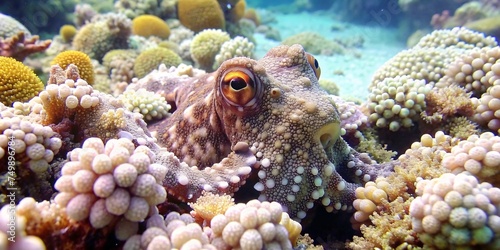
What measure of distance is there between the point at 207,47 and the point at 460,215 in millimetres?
7288

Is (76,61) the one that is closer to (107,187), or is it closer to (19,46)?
(19,46)

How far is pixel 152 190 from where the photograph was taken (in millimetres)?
1932

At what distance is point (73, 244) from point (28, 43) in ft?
21.6

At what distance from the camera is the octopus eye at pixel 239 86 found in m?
2.90

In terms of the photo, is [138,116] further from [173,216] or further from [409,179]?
[409,179]

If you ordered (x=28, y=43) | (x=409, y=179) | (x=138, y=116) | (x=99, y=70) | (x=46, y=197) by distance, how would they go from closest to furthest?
(x=46, y=197)
(x=409, y=179)
(x=138, y=116)
(x=28, y=43)
(x=99, y=70)

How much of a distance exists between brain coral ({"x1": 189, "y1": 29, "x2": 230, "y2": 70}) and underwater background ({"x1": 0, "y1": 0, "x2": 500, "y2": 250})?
2.91m

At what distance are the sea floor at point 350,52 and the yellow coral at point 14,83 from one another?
5786 mm

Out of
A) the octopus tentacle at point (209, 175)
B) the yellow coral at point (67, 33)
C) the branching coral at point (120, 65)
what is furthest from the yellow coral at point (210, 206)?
the yellow coral at point (67, 33)

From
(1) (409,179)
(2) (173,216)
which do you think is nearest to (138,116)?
(2) (173,216)

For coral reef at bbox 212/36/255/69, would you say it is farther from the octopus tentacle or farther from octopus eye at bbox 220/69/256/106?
the octopus tentacle

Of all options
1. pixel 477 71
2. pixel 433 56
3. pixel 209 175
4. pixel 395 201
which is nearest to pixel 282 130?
pixel 209 175

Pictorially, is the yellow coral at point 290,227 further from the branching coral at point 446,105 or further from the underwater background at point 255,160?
the branching coral at point 446,105

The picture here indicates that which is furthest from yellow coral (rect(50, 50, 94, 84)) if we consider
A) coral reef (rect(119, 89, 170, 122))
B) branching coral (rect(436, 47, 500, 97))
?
branching coral (rect(436, 47, 500, 97))
